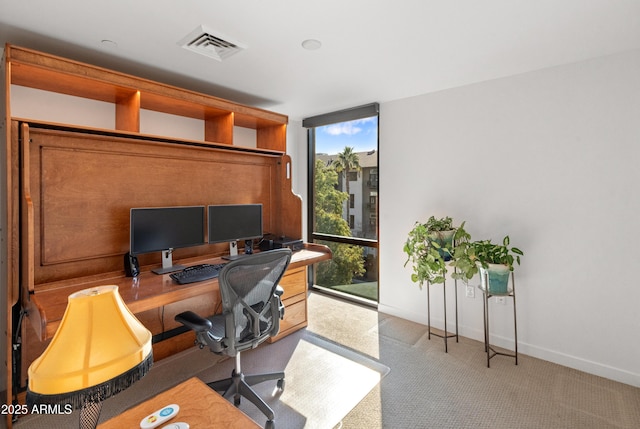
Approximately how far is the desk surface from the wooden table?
0.68 m

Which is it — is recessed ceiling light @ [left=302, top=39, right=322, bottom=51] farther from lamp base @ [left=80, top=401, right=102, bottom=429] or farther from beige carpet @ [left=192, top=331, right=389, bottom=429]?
beige carpet @ [left=192, top=331, right=389, bottom=429]

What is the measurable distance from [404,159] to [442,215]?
72 cm

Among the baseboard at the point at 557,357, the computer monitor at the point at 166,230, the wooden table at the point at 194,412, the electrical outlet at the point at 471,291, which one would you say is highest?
the computer monitor at the point at 166,230

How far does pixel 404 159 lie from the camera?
3443 mm

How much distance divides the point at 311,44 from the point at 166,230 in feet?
5.73

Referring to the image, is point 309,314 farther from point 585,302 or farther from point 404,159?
point 585,302

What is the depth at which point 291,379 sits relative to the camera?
2391mm

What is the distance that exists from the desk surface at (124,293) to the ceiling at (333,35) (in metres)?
1.59

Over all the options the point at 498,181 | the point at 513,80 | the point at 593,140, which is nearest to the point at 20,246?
the point at 498,181

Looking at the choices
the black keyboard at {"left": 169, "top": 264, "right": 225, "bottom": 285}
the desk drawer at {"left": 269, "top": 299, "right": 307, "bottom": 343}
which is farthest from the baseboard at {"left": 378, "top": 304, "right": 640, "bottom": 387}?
the black keyboard at {"left": 169, "top": 264, "right": 225, "bottom": 285}

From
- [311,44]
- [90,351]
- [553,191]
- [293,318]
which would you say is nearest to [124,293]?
[90,351]

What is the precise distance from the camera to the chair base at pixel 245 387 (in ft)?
6.46

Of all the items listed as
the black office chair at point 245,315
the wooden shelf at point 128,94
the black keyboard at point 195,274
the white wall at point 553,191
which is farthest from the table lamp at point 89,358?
the white wall at point 553,191

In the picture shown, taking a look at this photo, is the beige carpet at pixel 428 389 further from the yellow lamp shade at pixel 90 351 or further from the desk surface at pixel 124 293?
the yellow lamp shade at pixel 90 351
